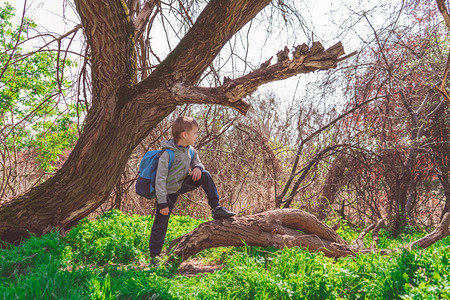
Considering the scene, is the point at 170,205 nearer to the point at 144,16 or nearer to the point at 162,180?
the point at 162,180

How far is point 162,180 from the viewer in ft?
12.0

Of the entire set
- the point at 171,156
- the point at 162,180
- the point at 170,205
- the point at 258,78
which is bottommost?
the point at 170,205

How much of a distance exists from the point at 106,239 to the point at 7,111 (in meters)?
6.10

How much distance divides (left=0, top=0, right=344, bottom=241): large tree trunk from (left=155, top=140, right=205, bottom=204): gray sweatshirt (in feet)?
1.65

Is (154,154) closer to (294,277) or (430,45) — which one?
(294,277)

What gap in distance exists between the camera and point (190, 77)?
12.7 ft

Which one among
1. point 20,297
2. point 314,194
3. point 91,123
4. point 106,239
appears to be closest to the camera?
point 20,297

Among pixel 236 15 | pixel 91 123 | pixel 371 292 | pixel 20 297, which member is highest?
pixel 236 15

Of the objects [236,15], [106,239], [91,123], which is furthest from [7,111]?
[236,15]

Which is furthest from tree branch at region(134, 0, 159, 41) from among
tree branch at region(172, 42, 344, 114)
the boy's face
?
the boy's face

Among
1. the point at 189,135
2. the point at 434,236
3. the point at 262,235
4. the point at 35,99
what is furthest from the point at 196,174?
the point at 35,99

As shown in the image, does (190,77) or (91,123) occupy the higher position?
(190,77)

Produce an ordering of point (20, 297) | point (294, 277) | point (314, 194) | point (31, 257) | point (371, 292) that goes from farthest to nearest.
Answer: point (314, 194)
point (31, 257)
point (294, 277)
point (371, 292)
point (20, 297)

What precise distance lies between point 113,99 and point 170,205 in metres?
1.52
